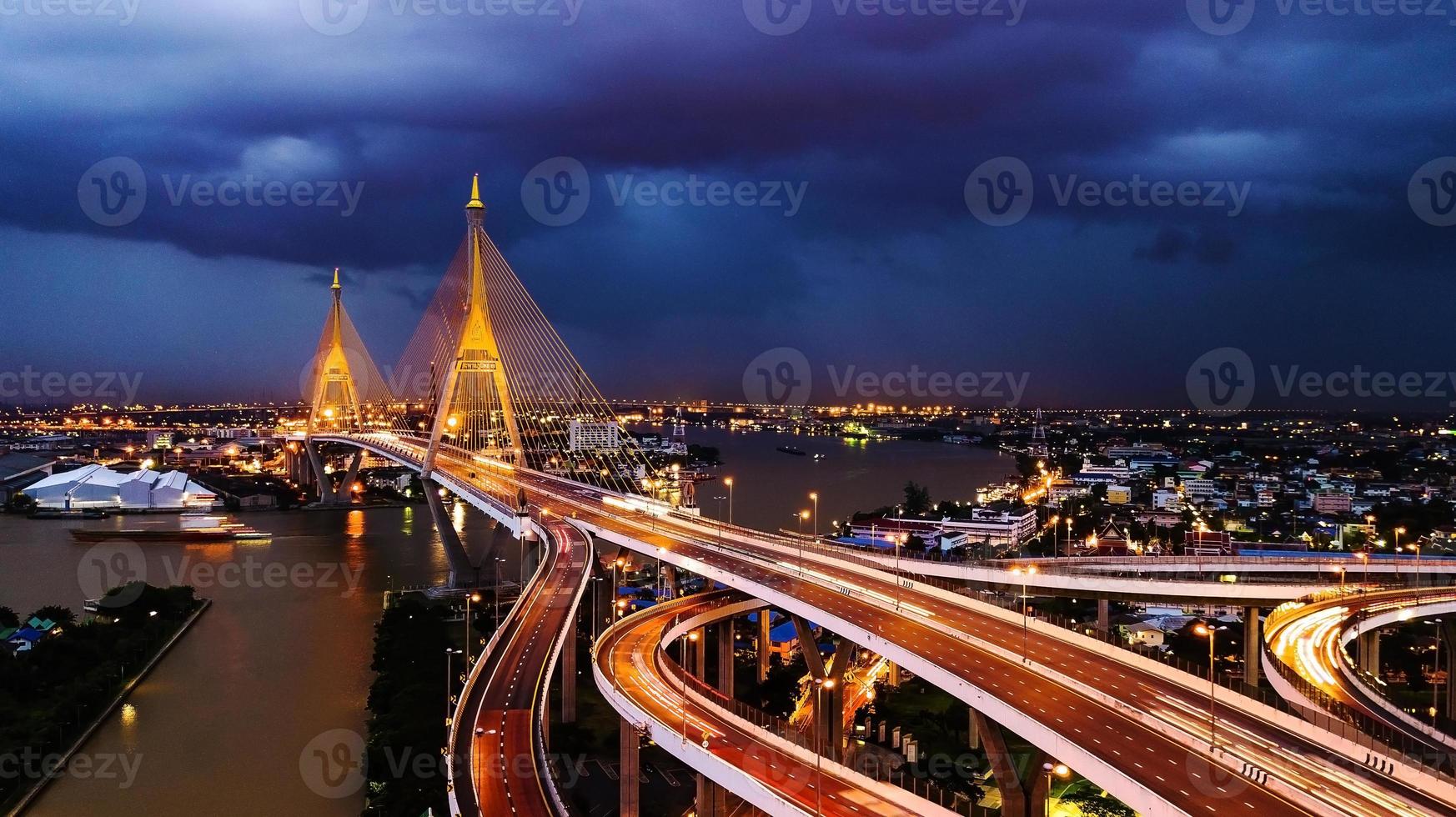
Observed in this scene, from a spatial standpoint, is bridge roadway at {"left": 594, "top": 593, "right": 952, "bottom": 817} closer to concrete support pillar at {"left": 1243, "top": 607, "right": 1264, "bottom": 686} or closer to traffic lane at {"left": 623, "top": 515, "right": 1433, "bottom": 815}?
traffic lane at {"left": 623, "top": 515, "right": 1433, "bottom": 815}

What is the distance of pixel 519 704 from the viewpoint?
9.12m

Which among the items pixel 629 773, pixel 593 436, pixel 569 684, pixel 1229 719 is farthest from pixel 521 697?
pixel 593 436

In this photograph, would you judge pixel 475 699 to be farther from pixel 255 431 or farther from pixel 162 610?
pixel 255 431

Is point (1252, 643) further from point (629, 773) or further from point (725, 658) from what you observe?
point (629, 773)

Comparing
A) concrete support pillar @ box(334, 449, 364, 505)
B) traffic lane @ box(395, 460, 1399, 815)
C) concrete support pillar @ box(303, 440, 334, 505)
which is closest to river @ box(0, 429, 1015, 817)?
concrete support pillar @ box(303, 440, 334, 505)

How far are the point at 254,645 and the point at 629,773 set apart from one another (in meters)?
8.64

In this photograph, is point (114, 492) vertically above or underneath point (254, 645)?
above

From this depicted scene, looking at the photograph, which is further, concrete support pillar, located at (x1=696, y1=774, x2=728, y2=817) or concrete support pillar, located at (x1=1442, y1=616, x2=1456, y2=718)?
concrete support pillar, located at (x1=1442, y1=616, x2=1456, y2=718)

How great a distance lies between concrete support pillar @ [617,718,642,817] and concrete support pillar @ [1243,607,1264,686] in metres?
7.89

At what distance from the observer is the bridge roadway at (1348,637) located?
25.6ft

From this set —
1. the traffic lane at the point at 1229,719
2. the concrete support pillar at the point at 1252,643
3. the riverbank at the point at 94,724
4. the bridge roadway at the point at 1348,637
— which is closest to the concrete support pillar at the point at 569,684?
the traffic lane at the point at 1229,719

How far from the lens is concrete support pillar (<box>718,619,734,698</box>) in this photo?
523 inches

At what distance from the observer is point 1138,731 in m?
6.47

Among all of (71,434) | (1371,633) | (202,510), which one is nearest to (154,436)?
(71,434)
